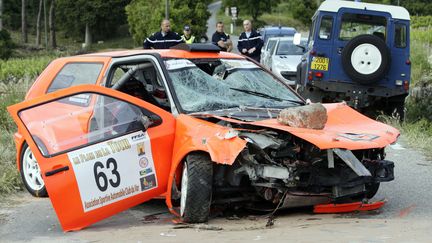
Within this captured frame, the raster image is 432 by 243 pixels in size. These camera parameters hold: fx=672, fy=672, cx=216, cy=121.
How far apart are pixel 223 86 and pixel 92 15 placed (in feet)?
203

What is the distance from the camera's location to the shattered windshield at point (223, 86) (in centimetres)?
671

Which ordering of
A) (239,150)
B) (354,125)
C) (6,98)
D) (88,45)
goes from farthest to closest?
(88,45), (6,98), (354,125), (239,150)

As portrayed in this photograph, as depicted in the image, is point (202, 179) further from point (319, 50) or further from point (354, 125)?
point (319, 50)

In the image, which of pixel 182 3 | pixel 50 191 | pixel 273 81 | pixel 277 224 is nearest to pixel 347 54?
pixel 273 81

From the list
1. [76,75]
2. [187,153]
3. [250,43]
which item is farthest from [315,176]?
[250,43]

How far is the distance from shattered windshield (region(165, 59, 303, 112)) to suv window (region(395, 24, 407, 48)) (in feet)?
20.7

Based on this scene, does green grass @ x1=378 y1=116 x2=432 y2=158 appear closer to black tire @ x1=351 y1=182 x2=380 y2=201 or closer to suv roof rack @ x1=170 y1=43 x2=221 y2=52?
black tire @ x1=351 y1=182 x2=380 y2=201

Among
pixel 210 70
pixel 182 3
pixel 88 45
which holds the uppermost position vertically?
pixel 210 70

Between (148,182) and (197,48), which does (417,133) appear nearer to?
(197,48)

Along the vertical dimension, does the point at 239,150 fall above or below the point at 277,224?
above

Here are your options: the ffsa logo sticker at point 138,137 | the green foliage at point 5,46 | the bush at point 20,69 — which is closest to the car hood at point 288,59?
the bush at point 20,69

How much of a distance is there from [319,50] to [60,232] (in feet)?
26.9

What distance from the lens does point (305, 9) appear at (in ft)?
197

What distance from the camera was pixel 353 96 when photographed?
1298 cm
